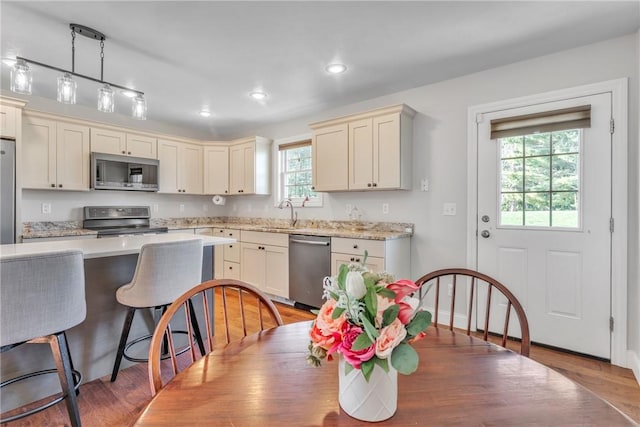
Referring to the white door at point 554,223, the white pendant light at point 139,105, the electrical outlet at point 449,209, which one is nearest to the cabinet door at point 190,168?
the white pendant light at point 139,105

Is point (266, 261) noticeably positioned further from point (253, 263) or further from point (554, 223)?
point (554, 223)

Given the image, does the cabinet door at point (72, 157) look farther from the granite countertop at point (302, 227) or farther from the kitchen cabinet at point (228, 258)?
the kitchen cabinet at point (228, 258)

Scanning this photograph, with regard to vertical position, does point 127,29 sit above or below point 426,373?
above

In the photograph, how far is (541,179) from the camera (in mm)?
2619

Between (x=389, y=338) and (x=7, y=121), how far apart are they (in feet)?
13.6

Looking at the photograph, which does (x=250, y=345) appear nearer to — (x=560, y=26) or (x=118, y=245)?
(x=118, y=245)

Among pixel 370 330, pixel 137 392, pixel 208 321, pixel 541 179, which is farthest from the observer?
pixel 541 179

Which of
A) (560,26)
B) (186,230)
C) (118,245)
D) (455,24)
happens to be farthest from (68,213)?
(560,26)

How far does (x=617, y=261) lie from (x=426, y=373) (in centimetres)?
234

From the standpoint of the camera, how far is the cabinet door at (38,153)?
11.1 feet

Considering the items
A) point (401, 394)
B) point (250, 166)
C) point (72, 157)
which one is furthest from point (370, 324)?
point (72, 157)

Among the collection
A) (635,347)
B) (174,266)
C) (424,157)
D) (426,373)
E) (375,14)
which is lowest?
(635,347)

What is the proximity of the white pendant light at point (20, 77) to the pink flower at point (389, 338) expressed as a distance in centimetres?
262

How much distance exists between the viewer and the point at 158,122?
4699mm
